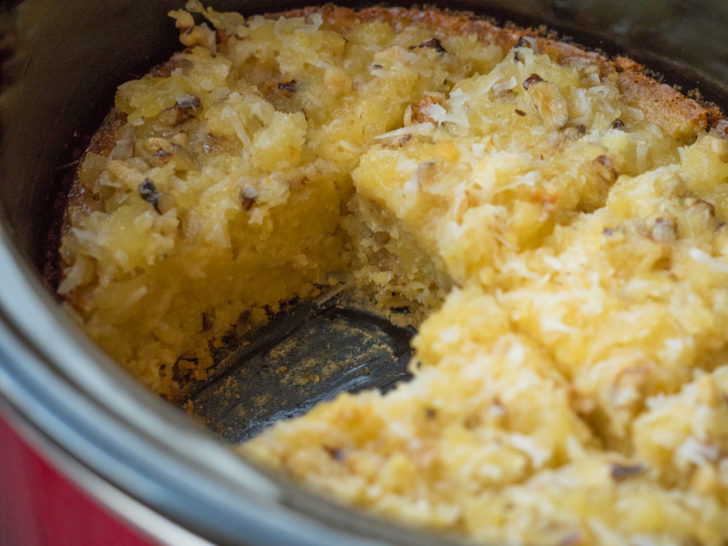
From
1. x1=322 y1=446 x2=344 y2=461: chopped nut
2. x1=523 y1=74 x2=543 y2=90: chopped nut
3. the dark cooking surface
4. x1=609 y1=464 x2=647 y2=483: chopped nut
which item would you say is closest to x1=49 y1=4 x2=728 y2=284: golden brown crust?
x1=523 y1=74 x2=543 y2=90: chopped nut

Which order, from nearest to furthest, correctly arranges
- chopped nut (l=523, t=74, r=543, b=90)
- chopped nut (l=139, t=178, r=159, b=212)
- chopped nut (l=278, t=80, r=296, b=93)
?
chopped nut (l=139, t=178, r=159, b=212), chopped nut (l=523, t=74, r=543, b=90), chopped nut (l=278, t=80, r=296, b=93)

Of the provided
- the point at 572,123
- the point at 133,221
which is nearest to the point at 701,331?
the point at 572,123

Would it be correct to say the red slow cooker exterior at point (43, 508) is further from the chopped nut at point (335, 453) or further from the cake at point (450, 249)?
the chopped nut at point (335, 453)

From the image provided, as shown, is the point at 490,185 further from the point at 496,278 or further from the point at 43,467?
the point at 43,467

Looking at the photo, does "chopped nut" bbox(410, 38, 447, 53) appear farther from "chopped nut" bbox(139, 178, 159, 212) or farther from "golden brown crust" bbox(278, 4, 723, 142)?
"chopped nut" bbox(139, 178, 159, 212)

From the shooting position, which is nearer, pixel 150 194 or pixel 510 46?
pixel 150 194

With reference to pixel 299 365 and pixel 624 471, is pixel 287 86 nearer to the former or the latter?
pixel 299 365

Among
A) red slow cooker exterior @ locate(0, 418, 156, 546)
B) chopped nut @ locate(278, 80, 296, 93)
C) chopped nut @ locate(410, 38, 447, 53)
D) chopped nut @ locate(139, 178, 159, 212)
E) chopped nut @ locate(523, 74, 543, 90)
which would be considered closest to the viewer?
red slow cooker exterior @ locate(0, 418, 156, 546)

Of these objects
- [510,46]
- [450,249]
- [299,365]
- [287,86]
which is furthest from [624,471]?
[510,46]

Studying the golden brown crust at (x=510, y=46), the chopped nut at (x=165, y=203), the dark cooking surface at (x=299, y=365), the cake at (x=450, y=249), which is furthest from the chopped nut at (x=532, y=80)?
the chopped nut at (x=165, y=203)
